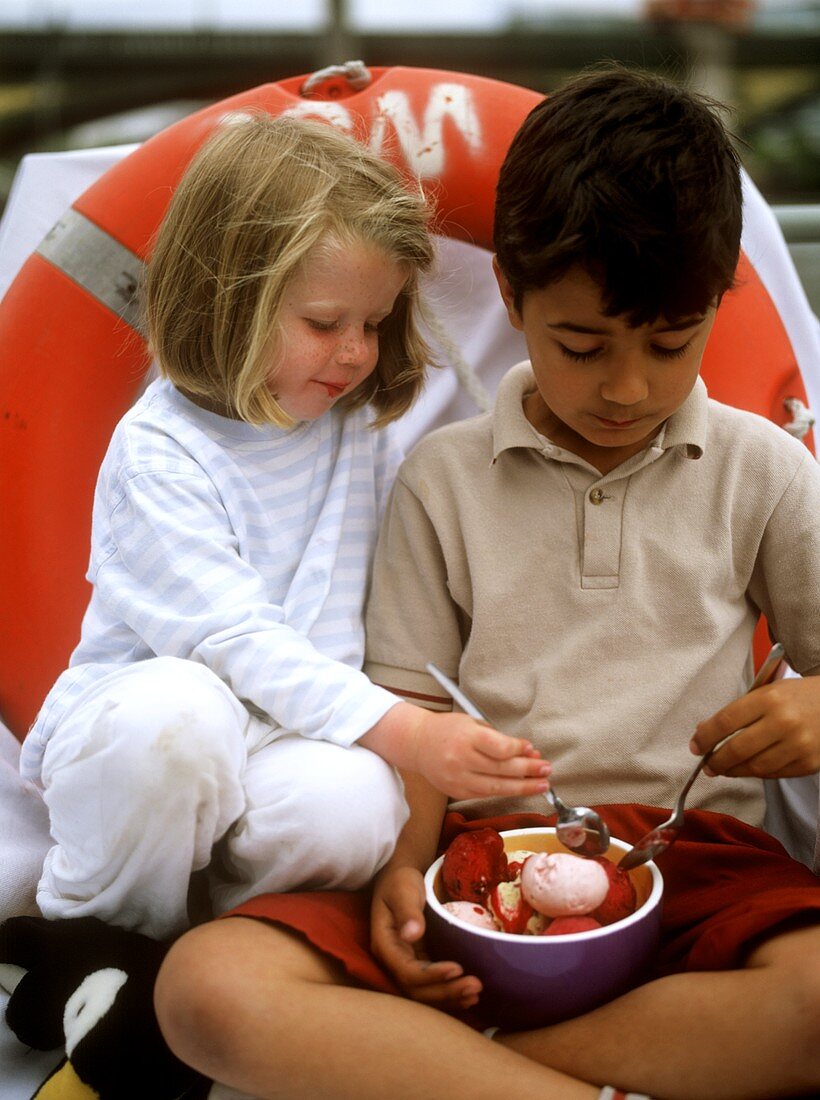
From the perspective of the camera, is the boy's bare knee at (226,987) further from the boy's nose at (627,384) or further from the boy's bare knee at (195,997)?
the boy's nose at (627,384)

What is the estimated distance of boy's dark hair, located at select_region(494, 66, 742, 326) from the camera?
84 cm

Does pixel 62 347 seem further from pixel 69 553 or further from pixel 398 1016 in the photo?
pixel 398 1016

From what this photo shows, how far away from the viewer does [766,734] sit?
2.73 feet

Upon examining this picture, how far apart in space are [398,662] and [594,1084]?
33cm

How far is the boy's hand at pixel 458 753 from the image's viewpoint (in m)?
0.80

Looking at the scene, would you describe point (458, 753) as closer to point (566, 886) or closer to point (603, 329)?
point (566, 886)

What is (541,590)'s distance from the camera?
96cm

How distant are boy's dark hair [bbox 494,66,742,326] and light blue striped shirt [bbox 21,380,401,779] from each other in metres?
0.21

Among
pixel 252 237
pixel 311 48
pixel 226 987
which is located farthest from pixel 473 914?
pixel 311 48

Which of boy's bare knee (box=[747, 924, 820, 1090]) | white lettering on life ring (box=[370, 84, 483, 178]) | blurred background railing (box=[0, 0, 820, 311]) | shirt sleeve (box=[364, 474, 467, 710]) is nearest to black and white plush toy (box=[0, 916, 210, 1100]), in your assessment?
shirt sleeve (box=[364, 474, 467, 710])

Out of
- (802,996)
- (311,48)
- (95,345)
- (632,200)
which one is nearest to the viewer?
(802,996)

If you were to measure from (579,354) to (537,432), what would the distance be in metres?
0.11

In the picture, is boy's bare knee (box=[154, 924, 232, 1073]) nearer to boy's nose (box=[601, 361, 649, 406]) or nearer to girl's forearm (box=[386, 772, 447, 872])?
girl's forearm (box=[386, 772, 447, 872])

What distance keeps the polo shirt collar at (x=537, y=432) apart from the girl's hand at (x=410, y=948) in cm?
31
